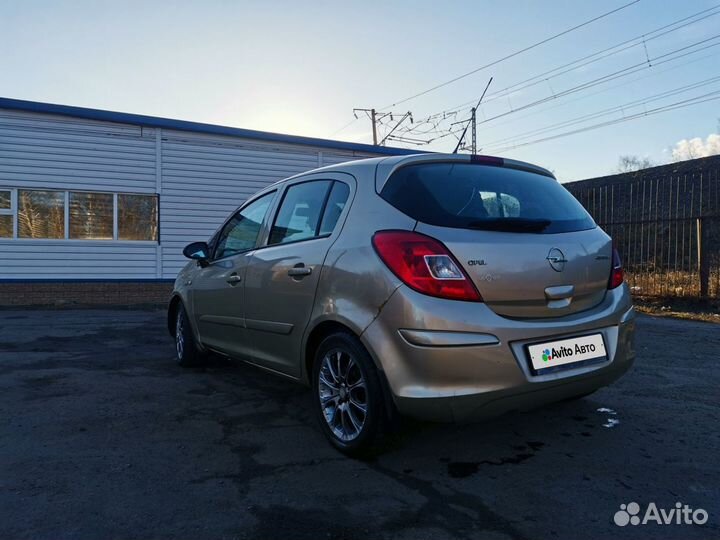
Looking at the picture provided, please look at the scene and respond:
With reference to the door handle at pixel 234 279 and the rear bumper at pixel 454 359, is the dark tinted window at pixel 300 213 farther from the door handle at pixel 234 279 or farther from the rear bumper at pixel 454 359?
the rear bumper at pixel 454 359

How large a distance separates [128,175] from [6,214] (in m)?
2.59

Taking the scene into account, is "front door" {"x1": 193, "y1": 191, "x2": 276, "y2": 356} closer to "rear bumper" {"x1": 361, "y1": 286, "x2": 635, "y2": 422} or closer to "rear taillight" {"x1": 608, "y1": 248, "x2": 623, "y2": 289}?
"rear bumper" {"x1": 361, "y1": 286, "x2": 635, "y2": 422}

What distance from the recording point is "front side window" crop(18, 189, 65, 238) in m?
11.7

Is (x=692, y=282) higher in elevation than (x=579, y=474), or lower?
higher

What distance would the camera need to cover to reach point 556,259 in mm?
2832

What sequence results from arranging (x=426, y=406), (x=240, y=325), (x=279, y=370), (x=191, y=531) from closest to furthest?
1. (x=191, y=531)
2. (x=426, y=406)
3. (x=279, y=370)
4. (x=240, y=325)

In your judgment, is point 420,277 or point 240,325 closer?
point 420,277

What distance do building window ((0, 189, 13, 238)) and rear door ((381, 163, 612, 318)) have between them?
11.5m

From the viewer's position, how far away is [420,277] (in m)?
2.62

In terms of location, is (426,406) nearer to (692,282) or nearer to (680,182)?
(692,282)

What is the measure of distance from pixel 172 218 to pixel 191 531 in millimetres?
11472

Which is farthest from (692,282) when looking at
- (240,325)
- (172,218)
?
(172,218)

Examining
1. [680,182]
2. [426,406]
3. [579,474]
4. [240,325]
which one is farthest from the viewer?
[680,182]

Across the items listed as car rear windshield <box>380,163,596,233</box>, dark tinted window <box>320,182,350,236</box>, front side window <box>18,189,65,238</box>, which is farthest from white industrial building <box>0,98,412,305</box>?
car rear windshield <box>380,163,596,233</box>
